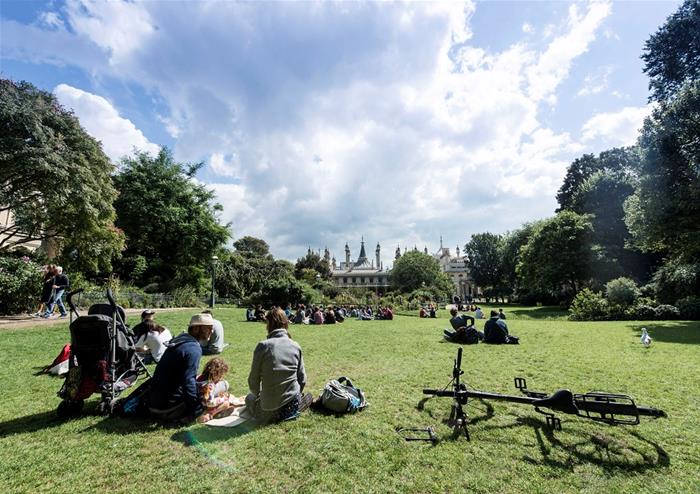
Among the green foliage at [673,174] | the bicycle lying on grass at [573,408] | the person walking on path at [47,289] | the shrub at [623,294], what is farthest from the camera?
the shrub at [623,294]

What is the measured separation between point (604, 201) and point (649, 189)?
16.5 metres

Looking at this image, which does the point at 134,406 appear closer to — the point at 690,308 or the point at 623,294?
the point at 623,294

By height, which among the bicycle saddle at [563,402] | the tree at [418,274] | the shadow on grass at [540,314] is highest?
the tree at [418,274]

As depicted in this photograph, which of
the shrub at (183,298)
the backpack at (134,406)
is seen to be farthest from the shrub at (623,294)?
the shrub at (183,298)

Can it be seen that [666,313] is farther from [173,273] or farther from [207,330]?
[173,273]

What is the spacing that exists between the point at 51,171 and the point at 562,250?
126 ft

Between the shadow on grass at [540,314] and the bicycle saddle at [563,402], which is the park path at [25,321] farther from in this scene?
the shadow on grass at [540,314]

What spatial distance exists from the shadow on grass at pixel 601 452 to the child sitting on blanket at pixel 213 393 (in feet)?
12.4

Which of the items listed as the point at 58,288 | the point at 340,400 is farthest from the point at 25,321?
the point at 340,400

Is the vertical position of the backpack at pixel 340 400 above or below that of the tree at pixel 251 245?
below

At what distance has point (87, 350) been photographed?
453 centimetres

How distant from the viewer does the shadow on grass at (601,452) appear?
3326mm

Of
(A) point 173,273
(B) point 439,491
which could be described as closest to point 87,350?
(B) point 439,491

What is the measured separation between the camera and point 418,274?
71125 mm
